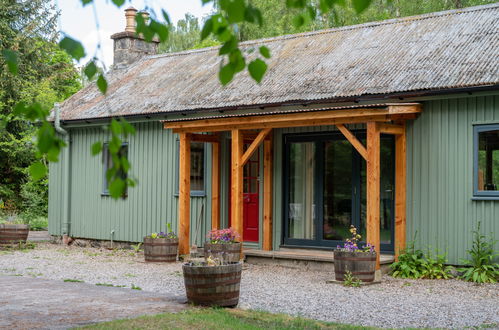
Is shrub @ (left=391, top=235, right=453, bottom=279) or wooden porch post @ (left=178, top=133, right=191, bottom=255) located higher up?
wooden porch post @ (left=178, top=133, right=191, bottom=255)

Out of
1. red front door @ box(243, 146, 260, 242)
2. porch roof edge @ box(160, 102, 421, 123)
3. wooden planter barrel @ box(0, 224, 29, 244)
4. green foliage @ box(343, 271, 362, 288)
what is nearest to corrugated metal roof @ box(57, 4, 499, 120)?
porch roof edge @ box(160, 102, 421, 123)

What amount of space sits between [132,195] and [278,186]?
160 inches

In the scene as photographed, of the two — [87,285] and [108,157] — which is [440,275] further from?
[108,157]

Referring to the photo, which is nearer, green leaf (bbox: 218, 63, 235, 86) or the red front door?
green leaf (bbox: 218, 63, 235, 86)

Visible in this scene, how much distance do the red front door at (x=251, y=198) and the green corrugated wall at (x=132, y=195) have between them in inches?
35.8

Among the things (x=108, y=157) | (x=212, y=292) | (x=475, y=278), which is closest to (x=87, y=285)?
(x=212, y=292)

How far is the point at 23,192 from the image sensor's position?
1065 inches

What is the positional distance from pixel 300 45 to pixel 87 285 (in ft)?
25.8

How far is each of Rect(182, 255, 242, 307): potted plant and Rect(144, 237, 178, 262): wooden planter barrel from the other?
532 cm

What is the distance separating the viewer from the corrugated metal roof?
11930 millimetres

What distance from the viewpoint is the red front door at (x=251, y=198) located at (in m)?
14.5

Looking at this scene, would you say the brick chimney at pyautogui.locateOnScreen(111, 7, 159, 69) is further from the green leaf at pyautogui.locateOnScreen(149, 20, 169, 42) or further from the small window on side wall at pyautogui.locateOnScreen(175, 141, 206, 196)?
the green leaf at pyautogui.locateOnScreen(149, 20, 169, 42)

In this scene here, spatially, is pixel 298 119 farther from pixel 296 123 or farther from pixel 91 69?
pixel 91 69

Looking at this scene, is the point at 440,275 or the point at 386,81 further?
the point at 386,81
